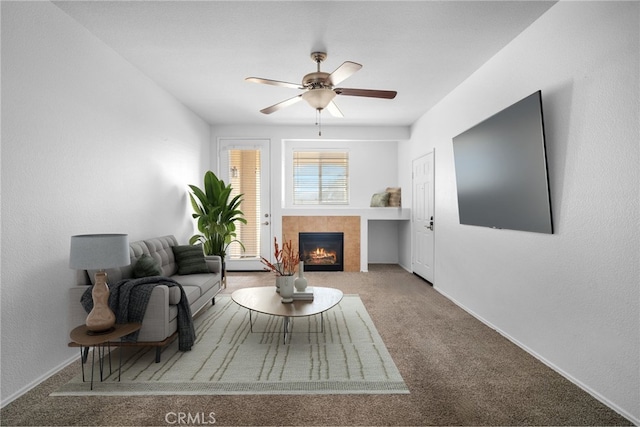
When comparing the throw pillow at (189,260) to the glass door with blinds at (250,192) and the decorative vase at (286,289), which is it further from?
the glass door with blinds at (250,192)

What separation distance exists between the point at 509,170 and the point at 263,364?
2.56 meters

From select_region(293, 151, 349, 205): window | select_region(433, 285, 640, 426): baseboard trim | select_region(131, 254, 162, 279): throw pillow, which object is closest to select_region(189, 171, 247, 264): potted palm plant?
select_region(131, 254, 162, 279): throw pillow

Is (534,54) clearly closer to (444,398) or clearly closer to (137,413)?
(444,398)

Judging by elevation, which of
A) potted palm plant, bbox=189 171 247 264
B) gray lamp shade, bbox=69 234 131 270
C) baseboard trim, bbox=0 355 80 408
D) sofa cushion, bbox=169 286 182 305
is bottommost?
baseboard trim, bbox=0 355 80 408

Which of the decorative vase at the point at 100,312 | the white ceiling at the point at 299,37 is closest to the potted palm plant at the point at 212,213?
the white ceiling at the point at 299,37

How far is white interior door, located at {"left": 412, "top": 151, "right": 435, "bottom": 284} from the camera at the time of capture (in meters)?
5.27

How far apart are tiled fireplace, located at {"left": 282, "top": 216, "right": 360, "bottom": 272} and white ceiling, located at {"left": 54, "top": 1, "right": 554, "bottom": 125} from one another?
2647 mm

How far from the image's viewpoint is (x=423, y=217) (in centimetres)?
567

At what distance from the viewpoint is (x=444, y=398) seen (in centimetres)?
215

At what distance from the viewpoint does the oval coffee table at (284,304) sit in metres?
2.94

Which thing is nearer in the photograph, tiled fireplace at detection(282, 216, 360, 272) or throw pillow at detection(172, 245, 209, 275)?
throw pillow at detection(172, 245, 209, 275)

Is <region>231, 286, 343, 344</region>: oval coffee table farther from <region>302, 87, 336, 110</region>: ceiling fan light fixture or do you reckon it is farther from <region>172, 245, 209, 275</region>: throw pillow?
<region>302, 87, 336, 110</region>: ceiling fan light fixture

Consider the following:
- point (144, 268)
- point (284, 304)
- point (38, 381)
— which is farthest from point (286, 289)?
point (38, 381)

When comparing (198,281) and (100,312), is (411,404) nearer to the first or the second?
(100,312)
